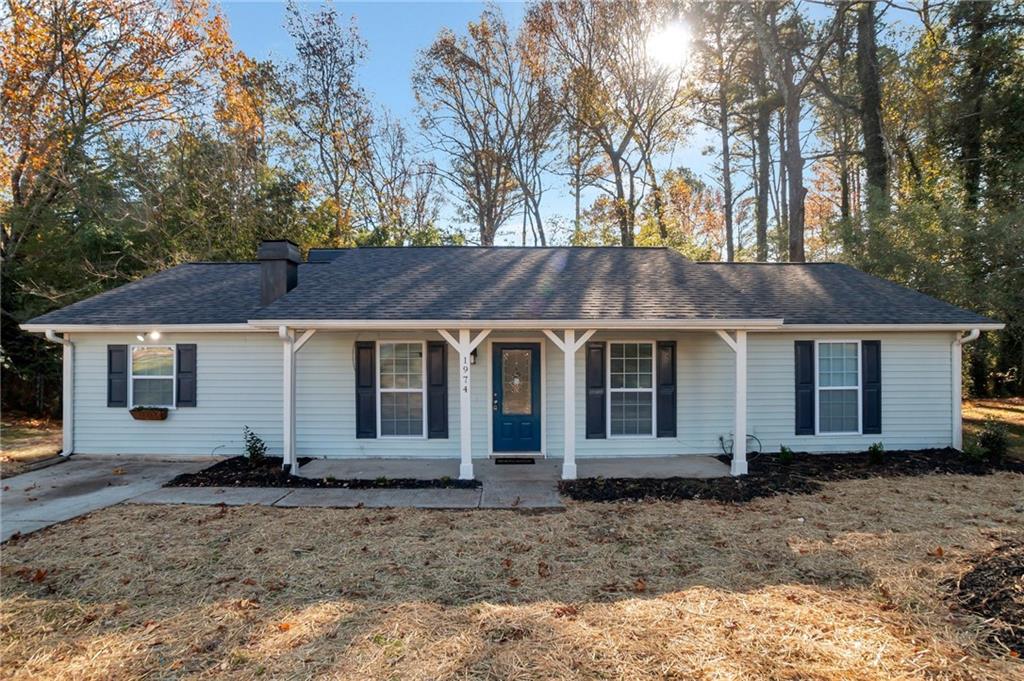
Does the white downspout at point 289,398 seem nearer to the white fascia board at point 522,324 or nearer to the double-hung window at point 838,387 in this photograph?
the white fascia board at point 522,324

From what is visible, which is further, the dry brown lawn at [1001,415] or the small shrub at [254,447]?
the dry brown lawn at [1001,415]

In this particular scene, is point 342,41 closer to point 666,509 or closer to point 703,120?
point 703,120

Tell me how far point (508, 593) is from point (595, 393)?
15.8 feet

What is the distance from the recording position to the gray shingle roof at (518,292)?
7203 mm

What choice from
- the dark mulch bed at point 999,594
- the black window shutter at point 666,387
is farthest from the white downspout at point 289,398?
the dark mulch bed at point 999,594

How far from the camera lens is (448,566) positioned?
4.31m

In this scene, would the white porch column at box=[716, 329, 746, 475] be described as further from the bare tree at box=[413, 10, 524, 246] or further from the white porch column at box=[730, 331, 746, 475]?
the bare tree at box=[413, 10, 524, 246]

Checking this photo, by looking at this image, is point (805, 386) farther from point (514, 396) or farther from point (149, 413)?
point (149, 413)

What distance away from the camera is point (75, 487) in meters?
6.73

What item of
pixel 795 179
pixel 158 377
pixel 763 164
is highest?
pixel 763 164

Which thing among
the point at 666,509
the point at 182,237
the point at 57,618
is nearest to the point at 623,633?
the point at 666,509

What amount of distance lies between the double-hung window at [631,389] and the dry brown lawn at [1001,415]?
259 inches

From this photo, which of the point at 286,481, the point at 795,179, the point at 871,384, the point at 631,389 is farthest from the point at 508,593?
the point at 795,179

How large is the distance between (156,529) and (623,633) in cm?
516
